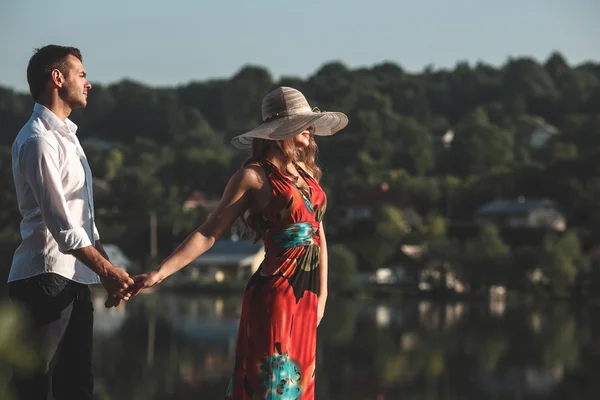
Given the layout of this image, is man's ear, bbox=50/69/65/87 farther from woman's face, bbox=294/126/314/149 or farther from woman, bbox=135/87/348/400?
woman's face, bbox=294/126/314/149

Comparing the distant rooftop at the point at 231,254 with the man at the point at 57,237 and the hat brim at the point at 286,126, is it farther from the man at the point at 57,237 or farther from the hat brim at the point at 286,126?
the man at the point at 57,237

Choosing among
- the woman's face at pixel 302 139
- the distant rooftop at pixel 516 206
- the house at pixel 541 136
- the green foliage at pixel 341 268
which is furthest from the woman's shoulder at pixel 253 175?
the house at pixel 541 136

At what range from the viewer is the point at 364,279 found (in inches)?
1871

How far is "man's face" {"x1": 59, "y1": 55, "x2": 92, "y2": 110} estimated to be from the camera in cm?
279

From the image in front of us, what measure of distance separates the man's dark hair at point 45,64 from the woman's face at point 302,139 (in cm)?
61

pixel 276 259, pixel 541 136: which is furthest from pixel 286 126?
pixel 541 136

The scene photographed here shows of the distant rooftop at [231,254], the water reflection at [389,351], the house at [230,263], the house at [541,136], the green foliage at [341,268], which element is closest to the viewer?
the water reflection at [389,351]

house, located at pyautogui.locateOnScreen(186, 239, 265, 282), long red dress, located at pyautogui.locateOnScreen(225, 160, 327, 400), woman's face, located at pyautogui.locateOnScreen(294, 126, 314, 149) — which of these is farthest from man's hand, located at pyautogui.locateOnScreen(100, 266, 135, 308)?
house, located at pyautogui.locateOnScreen(186, 239, 265, 282)

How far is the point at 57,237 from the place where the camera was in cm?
262

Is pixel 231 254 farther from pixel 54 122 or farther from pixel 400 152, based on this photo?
pixel 54 122

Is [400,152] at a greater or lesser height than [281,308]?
greater

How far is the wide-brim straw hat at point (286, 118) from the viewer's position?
2.88 m

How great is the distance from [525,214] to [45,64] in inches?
2141

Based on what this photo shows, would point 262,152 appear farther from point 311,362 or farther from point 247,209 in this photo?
point 311,362
